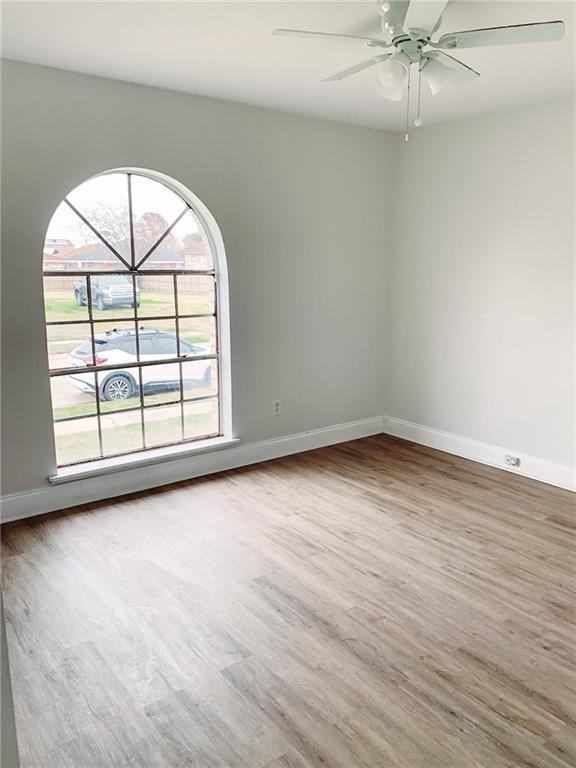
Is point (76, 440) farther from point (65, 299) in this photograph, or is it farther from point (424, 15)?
point (424, 15)

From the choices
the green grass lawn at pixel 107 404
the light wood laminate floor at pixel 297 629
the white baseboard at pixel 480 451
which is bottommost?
the light wood laminate floor at pixel 297 629

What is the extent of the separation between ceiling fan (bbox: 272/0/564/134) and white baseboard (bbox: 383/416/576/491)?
2665 mm

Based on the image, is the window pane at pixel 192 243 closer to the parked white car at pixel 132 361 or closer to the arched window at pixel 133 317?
the arched window at pixel 133 317

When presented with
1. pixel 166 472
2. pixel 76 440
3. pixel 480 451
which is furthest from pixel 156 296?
pixel 480 451

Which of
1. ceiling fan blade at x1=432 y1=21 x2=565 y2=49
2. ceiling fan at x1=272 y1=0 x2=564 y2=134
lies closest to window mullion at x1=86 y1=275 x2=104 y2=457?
ceiling fan at x1=272 y1=0 x2=564 y2=134

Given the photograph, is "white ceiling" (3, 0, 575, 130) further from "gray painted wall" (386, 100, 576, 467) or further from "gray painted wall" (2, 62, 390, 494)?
"gray painted wall" (386, 100, 576, 467)

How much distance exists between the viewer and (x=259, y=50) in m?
2.81

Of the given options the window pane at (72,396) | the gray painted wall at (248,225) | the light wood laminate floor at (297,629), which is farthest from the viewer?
the window pane at (72,396)

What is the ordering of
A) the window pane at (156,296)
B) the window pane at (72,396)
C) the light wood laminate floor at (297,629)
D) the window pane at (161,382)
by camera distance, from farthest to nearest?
the window pane at (161,382) → the window pane at (156,296) → the window pane at (72,396) → the light wood laminate floor at (297,629)

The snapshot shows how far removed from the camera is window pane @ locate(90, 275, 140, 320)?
362cm

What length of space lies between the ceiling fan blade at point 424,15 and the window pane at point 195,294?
2.21 metres

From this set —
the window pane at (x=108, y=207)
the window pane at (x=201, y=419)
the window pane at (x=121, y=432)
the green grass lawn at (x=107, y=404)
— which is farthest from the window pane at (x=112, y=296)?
the window pane at (x=201, y=419)

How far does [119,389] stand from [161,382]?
0.31 meters

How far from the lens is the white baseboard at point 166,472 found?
345 centimetres
